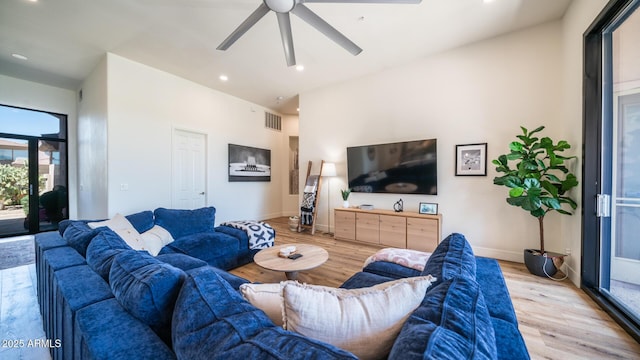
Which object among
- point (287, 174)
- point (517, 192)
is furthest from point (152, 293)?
point (287, 174)

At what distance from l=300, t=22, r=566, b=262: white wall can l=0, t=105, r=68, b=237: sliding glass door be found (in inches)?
251

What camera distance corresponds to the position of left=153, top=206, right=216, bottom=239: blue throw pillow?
297 cm

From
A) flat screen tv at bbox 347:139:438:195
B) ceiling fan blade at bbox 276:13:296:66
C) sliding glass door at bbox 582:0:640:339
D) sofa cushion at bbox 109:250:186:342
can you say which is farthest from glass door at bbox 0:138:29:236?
sliding glass door at bbox 582:0:640:339

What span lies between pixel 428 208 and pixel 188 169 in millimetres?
4476

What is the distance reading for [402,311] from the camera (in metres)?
0.75

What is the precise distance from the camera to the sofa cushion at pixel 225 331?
1.87 feet

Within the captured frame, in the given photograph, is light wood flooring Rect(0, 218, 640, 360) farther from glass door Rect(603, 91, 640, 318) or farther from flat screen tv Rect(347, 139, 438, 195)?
flat screen tv Rect(347, 139, 438, 195)

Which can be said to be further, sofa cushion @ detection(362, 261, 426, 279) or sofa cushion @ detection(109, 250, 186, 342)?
sofa cushion @ detection(362, 261, 426, 279)

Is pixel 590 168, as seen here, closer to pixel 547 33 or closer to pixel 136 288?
pixel 547 33

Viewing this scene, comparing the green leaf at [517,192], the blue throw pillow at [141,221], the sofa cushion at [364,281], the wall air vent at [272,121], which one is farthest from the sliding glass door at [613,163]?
the wall air vent at [272,121]

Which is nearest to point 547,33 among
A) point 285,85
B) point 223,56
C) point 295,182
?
point 285,85

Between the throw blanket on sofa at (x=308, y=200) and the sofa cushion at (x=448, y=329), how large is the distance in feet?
13.8

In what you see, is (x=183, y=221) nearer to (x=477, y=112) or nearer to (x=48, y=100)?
(x=477, y=112)

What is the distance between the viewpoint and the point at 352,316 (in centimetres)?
73
